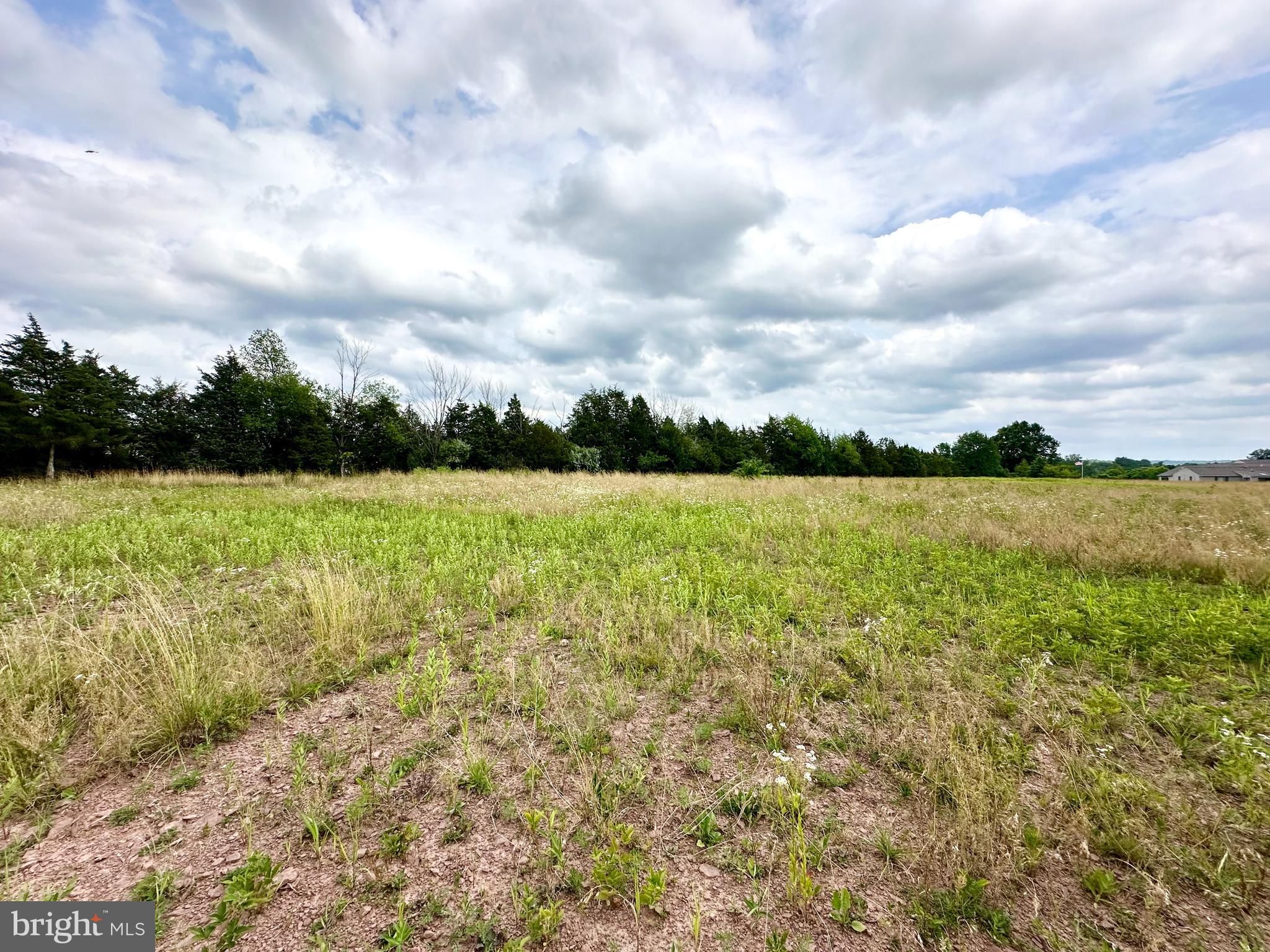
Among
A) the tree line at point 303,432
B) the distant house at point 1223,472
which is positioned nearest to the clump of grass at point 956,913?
the tree line at point 303,432

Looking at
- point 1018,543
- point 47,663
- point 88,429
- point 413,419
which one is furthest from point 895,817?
point 413,419

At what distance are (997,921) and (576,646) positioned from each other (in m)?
3.54

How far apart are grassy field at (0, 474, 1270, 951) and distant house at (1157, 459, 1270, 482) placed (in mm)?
92864

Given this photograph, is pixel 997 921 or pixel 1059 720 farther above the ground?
pixel 1059 720

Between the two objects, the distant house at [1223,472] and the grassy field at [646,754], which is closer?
the grassy field at [646,754]

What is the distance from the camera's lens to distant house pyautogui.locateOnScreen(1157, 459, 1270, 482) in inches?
2640

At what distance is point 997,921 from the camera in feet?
6.88

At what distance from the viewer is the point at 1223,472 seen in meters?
73.2

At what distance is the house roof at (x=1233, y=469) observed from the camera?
67525mm

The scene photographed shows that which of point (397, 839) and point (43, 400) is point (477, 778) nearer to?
point (397, 839)

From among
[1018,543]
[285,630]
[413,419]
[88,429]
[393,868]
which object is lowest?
[393,868]

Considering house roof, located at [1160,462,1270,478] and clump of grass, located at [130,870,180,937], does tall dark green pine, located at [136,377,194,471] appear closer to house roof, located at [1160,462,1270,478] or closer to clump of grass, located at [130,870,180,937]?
clump of grass, located at [130,870,180,937]

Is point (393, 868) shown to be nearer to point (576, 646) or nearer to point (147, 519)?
point (576, 646)

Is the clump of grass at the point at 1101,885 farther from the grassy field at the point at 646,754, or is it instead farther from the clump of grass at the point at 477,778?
the clump of grass at the point at 477,778
